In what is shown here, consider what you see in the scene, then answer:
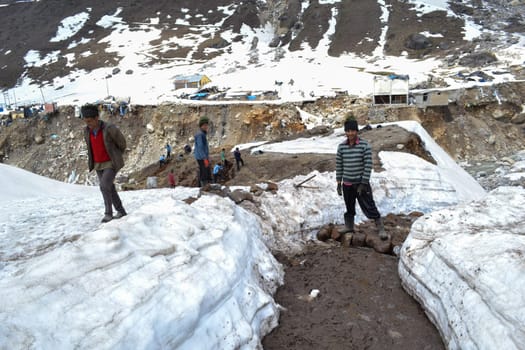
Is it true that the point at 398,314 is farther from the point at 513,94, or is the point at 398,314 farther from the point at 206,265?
the point at 513,94

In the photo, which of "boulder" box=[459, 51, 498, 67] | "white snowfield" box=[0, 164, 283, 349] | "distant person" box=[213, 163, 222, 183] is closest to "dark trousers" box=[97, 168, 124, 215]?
"white snowfield" box=[0, 164, 283, 349]

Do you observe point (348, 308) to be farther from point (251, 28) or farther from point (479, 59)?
point (251, 28)

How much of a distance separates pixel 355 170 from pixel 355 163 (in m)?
0.11

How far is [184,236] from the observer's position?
12.6 feet

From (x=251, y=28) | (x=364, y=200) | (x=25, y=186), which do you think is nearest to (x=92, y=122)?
(x=364, y=200)

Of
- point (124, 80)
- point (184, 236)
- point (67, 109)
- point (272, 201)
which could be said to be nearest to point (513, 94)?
point (272, 201)

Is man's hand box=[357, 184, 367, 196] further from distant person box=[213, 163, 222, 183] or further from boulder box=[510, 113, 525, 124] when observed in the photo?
boulder box=[510, 113, 525, 124]

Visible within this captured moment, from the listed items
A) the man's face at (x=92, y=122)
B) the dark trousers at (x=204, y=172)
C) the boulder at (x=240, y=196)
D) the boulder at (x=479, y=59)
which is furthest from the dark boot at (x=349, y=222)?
the boulder at (x=479, y=59)

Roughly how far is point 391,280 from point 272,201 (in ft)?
8.39

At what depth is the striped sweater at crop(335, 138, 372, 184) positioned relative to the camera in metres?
5.43

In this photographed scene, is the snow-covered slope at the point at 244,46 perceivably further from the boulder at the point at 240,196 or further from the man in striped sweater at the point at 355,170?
the man in striped sweater at the point at 355,170

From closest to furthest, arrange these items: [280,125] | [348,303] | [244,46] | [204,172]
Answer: [348,303]
[204,172]
[280,125]
[244,46]

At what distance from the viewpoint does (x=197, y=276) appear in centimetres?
320

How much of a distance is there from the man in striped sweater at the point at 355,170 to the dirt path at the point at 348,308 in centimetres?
73
